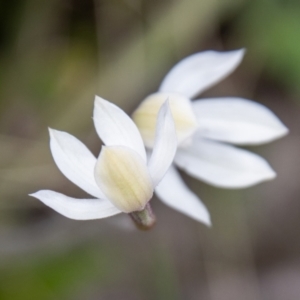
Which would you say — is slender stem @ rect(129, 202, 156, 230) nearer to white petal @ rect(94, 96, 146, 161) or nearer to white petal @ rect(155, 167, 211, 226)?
white petal @ rect(94, 96, 146, 161)

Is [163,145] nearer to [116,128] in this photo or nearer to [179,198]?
[116,128]

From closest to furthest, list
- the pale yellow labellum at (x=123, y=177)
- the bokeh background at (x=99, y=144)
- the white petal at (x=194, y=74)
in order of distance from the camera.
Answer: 1. the pale yellow labellum at (x=123, y=177)
2. the white petal at (x=194, y=74)
3. the bokeh background at (x=99, y=144)

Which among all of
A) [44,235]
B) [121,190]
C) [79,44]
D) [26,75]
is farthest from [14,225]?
[121,190]

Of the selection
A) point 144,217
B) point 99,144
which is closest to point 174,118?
point 144,217

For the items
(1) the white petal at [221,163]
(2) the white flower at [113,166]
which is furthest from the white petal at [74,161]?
(1) the white petal at [221,163]

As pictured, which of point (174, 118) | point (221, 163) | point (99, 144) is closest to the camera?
point (174, 118)

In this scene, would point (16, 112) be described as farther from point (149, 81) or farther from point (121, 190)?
point (121, 190)

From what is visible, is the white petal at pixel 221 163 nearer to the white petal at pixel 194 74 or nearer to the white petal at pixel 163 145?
the white petal at pixel 194 74
